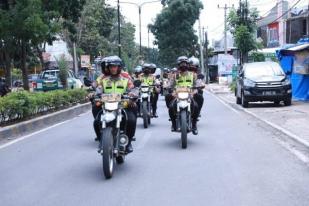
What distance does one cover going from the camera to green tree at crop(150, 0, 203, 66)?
225 ft

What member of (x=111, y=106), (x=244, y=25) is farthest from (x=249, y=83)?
(x=244, y=25)

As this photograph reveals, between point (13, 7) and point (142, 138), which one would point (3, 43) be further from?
point (142, 138)

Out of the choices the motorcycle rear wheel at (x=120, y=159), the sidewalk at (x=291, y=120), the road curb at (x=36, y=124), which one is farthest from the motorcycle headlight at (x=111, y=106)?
the road curb at (x=36, y=124)

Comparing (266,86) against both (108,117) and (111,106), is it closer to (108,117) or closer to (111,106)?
(111,106)

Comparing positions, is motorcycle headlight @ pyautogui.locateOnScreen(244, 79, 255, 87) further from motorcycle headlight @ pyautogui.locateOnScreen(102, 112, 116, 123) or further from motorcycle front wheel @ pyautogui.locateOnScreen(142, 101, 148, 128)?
motorcycle headlight @ pyautogui.locateOnScreen(102, 112, 116, 123)

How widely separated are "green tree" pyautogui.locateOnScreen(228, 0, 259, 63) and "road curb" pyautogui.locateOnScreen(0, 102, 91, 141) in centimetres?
1709

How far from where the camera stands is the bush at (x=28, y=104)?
541 inches

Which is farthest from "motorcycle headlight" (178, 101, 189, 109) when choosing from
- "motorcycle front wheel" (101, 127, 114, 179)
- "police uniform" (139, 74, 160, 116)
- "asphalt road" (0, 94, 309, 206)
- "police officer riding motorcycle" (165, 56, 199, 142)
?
"police uniform" (139, 74, 160, 116)

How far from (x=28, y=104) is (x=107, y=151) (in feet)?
26.1

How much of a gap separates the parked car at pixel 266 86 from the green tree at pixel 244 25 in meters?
13.6

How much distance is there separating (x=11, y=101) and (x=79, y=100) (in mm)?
8951

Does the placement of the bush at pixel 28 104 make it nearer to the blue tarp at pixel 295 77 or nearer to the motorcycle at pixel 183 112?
the motorcycle at pixel 183 112

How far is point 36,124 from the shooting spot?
15.0 metres

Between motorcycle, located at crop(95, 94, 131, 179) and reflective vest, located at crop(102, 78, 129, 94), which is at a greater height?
reflective vest, located at crop(102, 78, 129, 94)
